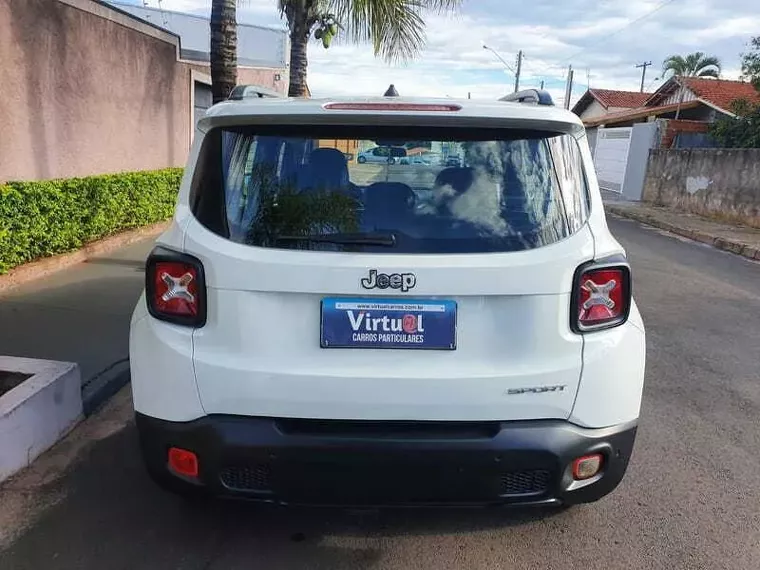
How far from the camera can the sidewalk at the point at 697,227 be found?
37.6ft

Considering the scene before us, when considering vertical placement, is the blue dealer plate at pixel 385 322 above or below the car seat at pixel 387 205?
below

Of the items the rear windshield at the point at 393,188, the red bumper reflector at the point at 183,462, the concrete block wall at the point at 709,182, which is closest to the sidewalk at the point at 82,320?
the red bumper reflector at the point at 183,462

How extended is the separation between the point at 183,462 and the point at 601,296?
1.63 m

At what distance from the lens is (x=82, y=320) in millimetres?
5414

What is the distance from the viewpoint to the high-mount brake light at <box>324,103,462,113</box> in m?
2.32

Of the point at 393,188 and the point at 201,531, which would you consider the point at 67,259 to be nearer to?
the point at 201,531

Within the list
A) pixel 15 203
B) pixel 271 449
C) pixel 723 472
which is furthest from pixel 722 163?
pixel 271 449

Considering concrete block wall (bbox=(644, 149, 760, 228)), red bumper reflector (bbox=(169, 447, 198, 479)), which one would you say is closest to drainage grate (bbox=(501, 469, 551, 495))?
red bumper reflector (bbox=(169, 447, 198, 479))

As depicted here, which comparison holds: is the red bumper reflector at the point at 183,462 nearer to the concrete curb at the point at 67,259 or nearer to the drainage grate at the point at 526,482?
the drainage grate at the point at 526,482

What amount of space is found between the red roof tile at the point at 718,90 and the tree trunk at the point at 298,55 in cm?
1925

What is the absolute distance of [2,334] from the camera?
195 inches

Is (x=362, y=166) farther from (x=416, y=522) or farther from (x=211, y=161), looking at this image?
(x=416, y=522)

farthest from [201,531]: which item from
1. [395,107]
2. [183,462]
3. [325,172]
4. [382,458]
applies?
[395,107]

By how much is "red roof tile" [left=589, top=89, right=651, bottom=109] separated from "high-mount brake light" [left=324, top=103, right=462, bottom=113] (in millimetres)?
38014
